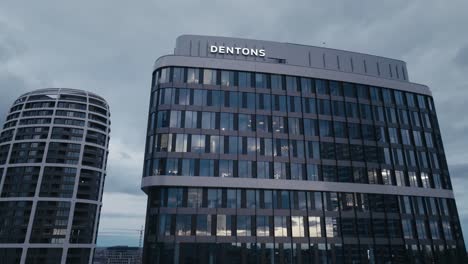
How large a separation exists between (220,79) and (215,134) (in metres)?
11.6

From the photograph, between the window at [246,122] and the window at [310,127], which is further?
the window at [310,127]

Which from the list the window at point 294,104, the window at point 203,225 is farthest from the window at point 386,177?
the window at point 203,225

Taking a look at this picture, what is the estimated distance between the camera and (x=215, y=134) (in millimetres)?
57000

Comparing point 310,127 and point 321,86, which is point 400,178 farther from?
point 321,86

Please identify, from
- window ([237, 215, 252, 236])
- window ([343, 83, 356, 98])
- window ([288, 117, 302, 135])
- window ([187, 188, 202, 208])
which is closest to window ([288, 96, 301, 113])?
window ([288, 117, 302, 135])

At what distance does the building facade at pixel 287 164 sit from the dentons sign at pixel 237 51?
30 cm

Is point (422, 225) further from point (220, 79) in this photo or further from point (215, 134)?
point (220, 79)

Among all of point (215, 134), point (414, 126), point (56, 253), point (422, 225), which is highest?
point (414, 126)

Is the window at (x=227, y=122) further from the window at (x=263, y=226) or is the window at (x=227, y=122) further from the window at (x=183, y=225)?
the window at (x=183, y=225)

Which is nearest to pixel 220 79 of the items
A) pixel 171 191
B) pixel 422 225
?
pixel 171 191

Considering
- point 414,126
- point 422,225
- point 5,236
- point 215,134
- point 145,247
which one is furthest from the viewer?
point 5,236

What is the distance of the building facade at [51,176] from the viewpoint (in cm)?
12681

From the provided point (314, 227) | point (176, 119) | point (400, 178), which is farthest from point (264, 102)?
point (400, 178)

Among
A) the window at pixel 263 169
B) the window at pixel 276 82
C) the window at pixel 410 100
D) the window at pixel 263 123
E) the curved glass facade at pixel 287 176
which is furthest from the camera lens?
the window at pixel 410 100
